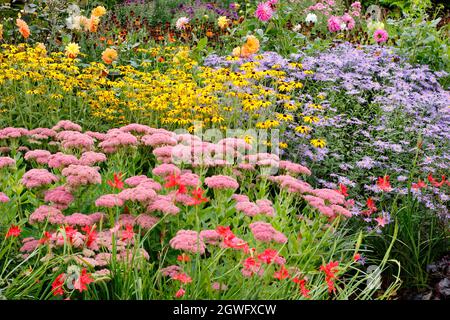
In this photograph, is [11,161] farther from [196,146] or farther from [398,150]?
[398,150]

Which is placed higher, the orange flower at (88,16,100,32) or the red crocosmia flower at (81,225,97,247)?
the orange flower at (88,16,100,32)

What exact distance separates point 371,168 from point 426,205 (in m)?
0.86

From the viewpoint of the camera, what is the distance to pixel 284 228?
3.71m

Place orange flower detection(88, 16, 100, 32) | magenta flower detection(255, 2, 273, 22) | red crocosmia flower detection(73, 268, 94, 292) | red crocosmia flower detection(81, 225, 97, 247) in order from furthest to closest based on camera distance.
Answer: magenta flower detection(255, 2, 273, 22), orange flower detection(88, 16, 100, 32), red crocosmia flower detection(81, 225, 97, 247), red crocosmia flower detection(73, 268, 94, 292)

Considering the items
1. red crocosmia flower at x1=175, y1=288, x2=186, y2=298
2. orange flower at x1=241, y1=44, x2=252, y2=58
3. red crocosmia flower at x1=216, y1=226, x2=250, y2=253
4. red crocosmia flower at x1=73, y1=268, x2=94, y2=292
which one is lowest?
red crocosmia flower at x1=175, y1=288, x2=186, y2=298

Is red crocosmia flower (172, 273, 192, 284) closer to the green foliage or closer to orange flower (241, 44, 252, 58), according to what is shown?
orange flower (241, 44, 252, 58)

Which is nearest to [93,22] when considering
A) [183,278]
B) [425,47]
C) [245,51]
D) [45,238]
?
[245,51]

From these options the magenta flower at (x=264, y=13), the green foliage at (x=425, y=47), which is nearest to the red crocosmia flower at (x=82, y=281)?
the magenta flower at (x=264, y=13)

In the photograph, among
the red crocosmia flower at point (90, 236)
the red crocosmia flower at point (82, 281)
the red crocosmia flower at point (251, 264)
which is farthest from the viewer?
the red crocosmia flower at point (90, 236)

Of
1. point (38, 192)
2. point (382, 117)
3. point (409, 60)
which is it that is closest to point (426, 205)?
point (382, 117)

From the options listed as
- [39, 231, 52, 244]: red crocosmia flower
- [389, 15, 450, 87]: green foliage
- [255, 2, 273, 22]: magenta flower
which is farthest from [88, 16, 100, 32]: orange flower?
[39, 231, 52, 244]: red crocosmia flower

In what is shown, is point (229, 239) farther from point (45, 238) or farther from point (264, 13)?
point (264, 13)

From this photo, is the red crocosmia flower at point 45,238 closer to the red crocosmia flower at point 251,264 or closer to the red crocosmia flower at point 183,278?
the red crocosmia flower at point 183,278

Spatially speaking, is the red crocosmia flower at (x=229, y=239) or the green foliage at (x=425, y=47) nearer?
the red crocosmia flower at (x=229, y=239)
